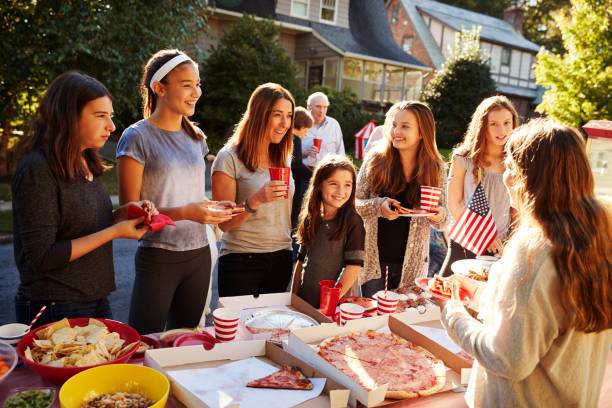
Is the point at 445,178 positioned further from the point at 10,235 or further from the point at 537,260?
the point at 10,235

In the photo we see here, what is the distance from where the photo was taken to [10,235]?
8188mm

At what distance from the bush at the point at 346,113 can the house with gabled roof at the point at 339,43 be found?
124cm

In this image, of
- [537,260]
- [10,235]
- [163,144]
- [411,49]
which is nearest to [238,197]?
[163,144]

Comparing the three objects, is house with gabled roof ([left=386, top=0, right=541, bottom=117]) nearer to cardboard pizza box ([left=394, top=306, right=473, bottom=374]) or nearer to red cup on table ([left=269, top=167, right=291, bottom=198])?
red cup on table ([left=269, top=167, right=291, bottom=198])

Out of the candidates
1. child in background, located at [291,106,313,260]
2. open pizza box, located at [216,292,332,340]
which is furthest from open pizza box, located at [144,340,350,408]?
child in background, located at [291,106,313,260]

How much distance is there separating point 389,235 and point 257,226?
1.10 m

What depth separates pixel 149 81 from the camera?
298cm

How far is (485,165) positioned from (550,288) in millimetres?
2631

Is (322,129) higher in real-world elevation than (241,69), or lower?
lower

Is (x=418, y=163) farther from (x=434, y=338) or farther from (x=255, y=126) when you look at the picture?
(x=434, y=338)

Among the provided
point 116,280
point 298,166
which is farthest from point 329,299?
point 116,280

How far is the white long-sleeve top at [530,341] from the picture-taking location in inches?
60.4

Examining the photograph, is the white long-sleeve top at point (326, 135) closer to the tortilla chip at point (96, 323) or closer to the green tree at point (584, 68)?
the tortilla chip at point (96, 323)

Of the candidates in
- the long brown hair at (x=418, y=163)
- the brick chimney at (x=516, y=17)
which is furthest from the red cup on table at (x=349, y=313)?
the brick chimney at (x=516, y=17)
